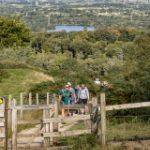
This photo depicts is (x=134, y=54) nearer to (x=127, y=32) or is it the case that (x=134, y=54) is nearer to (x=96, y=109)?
(x=96, y=109)

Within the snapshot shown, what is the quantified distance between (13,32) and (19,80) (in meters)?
31.7

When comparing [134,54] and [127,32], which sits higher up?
[134,54]

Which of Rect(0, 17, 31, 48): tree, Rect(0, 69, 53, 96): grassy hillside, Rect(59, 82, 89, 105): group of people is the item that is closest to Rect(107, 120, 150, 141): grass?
Rect(59, 82, 89, 105): group of people

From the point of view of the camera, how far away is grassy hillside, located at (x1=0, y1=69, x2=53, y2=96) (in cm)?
3192

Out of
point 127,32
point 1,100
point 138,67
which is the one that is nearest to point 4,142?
point 1,100

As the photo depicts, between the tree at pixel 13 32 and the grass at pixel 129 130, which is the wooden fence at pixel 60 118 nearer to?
the grass at pixel 129 130

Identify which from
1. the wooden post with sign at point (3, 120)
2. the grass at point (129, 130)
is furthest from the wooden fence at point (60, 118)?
the grass at point (129, 130)

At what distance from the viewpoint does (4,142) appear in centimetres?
1297

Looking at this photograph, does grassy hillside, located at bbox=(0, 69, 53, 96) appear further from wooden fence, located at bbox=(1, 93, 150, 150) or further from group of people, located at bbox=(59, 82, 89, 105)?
wooden fence, located at bbox=(1, 93, 150, 150)

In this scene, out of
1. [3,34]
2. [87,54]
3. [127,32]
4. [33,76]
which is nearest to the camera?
[33,76]

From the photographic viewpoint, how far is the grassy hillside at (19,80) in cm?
3192

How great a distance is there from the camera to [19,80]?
114 ft

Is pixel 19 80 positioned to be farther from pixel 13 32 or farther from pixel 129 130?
pixel 13 32

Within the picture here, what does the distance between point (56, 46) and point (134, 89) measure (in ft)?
272
